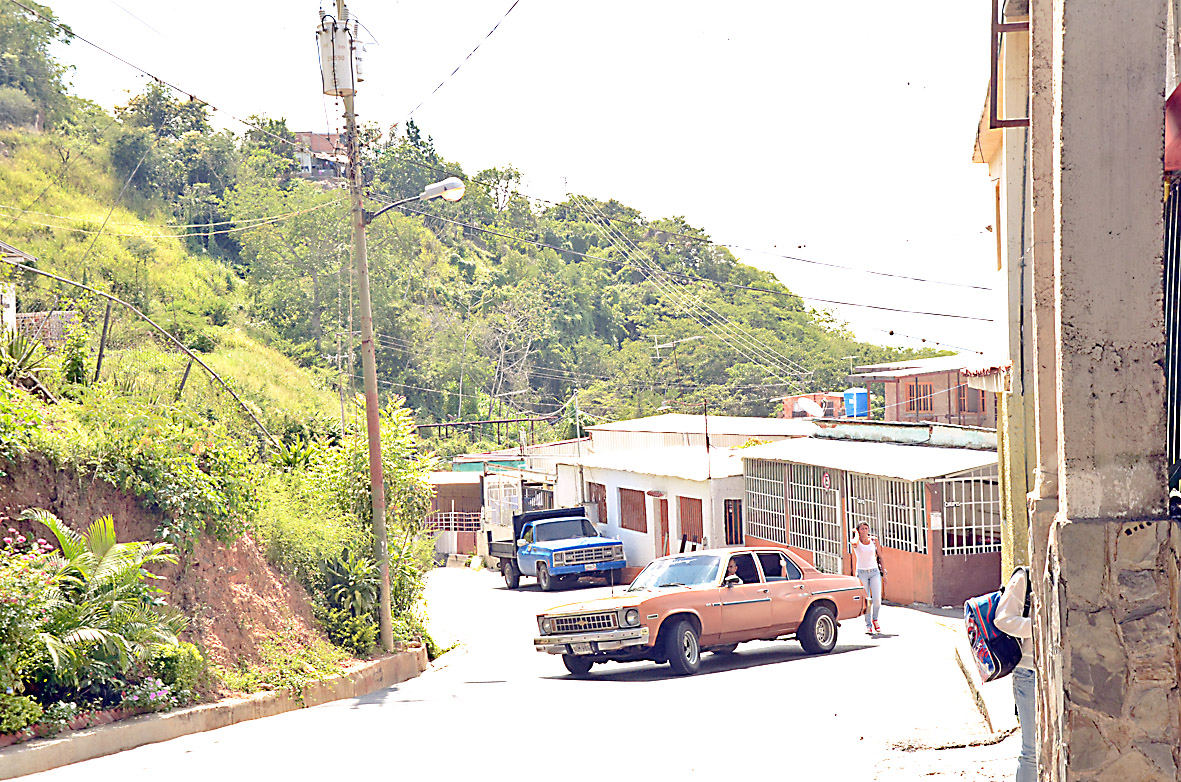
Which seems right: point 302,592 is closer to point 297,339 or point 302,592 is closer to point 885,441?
point 885,441

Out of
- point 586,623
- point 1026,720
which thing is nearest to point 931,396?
point 586,623

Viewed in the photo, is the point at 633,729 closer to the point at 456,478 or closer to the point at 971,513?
the point at 971,513

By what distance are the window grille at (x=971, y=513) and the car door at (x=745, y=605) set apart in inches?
257

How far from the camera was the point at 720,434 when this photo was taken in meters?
38.7

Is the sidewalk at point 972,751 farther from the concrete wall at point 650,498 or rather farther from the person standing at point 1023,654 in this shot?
the concrete wall at point 650,498

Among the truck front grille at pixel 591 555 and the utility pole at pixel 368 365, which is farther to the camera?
the truck front grille at pixel 591 555

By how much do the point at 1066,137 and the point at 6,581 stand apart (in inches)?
371

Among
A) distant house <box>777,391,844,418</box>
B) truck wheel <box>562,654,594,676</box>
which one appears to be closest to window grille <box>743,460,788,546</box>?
truck wheel <box>562,654,594,676</box>

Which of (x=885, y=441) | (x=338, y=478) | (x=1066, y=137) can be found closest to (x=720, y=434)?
(x=885, y=441)

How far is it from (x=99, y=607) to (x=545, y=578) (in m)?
21.0

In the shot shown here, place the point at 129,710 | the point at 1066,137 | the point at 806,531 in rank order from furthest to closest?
the point at 806,531, the point at 129,710, the point at 1066,137

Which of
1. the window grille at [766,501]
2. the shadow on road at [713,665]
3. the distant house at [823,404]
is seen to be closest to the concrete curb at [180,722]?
the shadow on road at [713,665]

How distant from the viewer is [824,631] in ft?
52.4

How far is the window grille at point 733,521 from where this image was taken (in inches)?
1153
